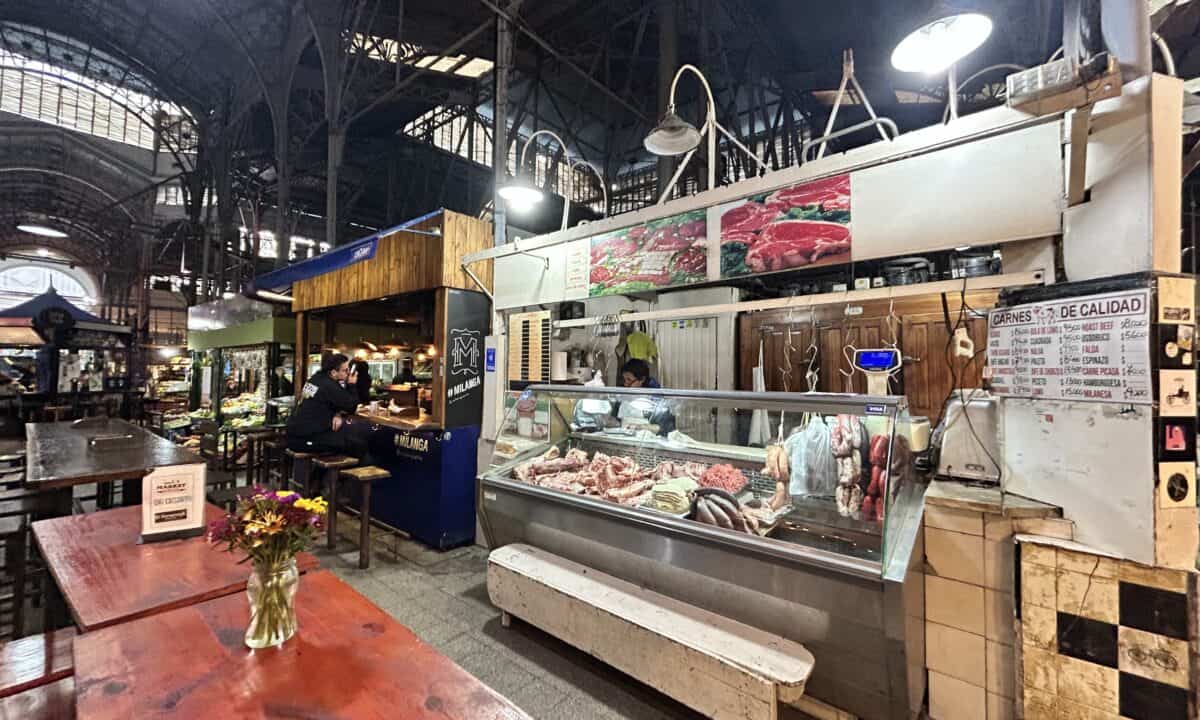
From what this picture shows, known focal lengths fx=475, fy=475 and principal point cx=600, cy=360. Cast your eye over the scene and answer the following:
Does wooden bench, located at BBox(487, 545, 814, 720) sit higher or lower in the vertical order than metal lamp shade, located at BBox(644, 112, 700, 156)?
lower

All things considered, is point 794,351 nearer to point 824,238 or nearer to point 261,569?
point 824,238

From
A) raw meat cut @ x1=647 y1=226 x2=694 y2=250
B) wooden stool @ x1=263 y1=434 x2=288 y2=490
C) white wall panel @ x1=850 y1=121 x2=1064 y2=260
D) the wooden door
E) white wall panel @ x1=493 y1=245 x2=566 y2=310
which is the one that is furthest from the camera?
wooden stool @ x1=263 y1=434 x2=288 y2=490

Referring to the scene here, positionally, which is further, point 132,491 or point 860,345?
point 860,345

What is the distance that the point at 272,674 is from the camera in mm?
1324

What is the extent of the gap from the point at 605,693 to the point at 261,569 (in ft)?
6.53

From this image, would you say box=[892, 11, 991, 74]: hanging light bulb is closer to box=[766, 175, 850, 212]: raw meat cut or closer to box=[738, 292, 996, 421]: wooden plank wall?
box=[766, 175, 850, 212]: raw meat cut

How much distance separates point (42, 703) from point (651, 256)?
348 cm

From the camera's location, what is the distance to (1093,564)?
1881 millimetres

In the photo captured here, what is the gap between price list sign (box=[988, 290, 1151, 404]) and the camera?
1.79 metres

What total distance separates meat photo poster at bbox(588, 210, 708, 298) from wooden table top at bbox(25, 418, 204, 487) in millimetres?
2955

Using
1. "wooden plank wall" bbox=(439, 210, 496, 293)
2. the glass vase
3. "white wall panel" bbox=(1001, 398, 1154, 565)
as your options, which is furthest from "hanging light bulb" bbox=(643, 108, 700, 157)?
the glass vase

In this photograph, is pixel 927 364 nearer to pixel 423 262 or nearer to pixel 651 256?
pixel 651 256

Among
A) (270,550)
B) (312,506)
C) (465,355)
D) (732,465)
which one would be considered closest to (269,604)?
(270,550)

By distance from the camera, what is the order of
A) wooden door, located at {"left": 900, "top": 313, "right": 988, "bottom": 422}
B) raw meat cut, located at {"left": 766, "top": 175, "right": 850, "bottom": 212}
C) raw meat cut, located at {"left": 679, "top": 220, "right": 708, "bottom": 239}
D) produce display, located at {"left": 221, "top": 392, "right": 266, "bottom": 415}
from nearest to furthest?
raw meat cut, located at {"left": 766, "top": 175, "right": 850, "bottom": 212}
raw meat cut, located at {"left": 679, "top": 220, "right": 708, "bottom": 239}
wooden door, located at {"left": 900, "top": 313, "right": 988, "bottom": 422}
produce display, located at {"left": 221, "top": 392, "right": 266, "bottom": 415}
